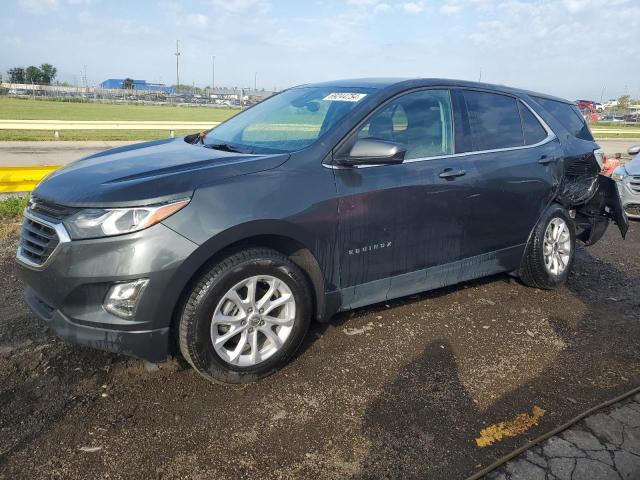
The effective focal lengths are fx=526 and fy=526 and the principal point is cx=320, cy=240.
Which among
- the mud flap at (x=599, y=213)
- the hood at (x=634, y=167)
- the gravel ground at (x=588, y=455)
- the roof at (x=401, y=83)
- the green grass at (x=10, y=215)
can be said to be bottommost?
the gravel ground at (x=588, y=455)

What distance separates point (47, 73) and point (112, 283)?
102 meters

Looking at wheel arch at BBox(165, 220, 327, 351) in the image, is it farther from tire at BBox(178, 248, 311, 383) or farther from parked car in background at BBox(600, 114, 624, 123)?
parked car in background at BBox(600, 114, 624, 123)

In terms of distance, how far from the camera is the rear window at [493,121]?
4145mm

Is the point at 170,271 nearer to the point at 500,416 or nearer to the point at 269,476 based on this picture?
Result: the point at 269,476

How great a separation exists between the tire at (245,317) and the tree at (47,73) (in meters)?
99.3

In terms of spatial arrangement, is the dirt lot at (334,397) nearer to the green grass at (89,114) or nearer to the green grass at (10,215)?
the green grass at (10,215)

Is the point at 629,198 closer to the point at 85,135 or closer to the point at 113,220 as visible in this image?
the point at 113,220

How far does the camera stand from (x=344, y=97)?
377cm

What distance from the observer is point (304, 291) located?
10.6 feet

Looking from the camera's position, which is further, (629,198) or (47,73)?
(47,73)

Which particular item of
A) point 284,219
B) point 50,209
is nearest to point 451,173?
point 284,219

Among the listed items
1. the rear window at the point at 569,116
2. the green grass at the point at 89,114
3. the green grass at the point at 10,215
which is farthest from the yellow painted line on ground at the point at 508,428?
the green grass at the point at 89,114

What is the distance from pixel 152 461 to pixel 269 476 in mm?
562

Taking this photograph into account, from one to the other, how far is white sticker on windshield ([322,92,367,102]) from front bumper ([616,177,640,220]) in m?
6.36
